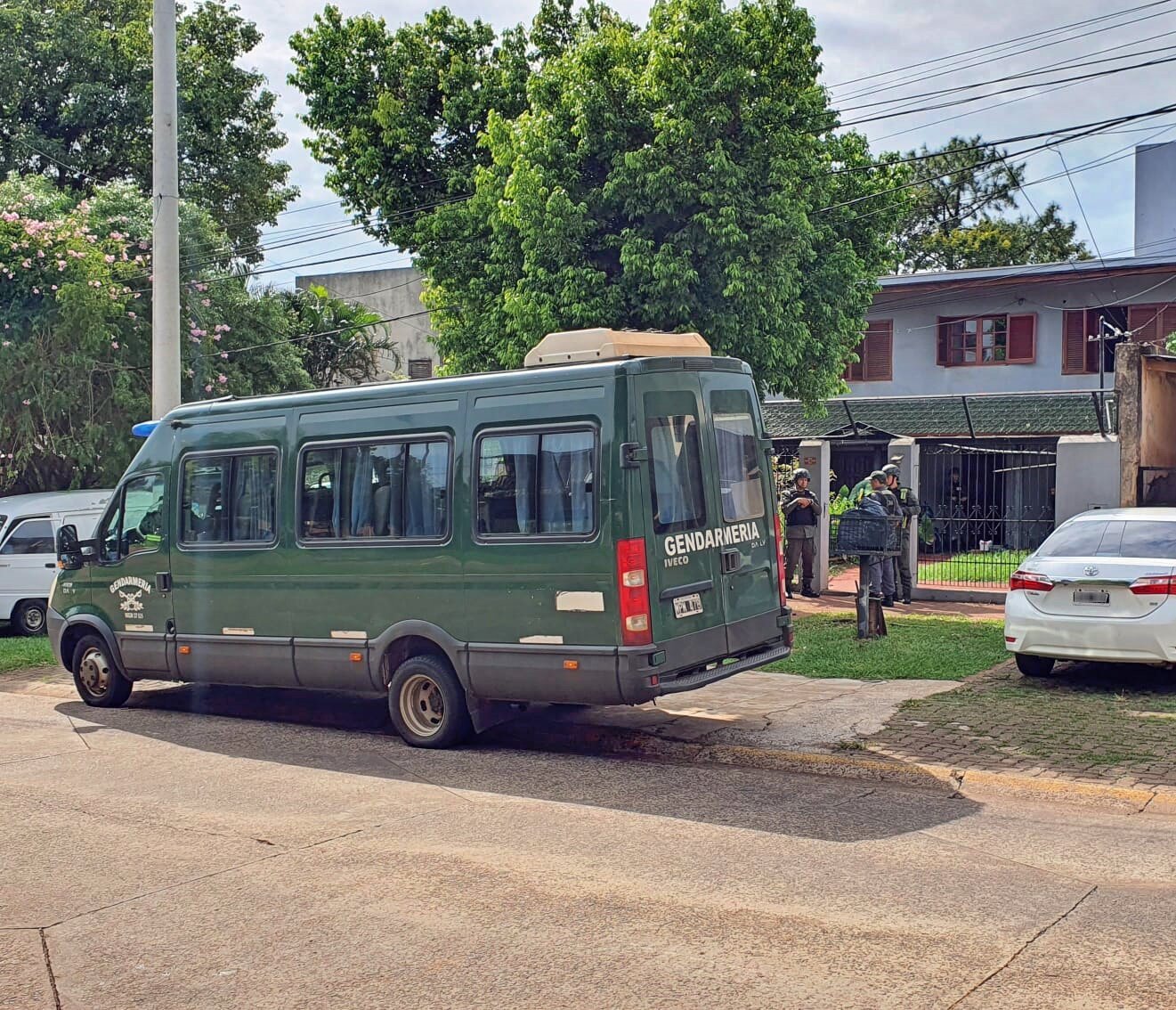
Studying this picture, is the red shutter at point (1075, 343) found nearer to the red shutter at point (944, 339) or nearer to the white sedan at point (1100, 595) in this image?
the red shutter at point (944, 339)

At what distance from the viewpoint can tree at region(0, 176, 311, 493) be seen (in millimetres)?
19391

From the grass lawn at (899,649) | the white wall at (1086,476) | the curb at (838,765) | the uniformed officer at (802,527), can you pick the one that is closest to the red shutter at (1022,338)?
the uniformed officer at (802,527)

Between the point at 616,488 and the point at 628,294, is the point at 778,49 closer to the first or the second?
the point at 628,294

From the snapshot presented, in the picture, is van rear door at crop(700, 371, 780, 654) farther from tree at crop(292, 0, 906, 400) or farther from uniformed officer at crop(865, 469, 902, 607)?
tree at crop(292, 0, 906, 400)

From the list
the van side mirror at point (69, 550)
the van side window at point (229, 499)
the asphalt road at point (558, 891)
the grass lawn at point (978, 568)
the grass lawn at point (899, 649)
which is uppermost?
the van side window at point (229, 499)

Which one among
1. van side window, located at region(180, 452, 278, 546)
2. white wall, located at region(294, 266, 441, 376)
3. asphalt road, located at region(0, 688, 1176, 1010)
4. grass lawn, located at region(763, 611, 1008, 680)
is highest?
white wall, located at region(294, 266, 441, 376)

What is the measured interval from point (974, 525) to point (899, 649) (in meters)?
6.76

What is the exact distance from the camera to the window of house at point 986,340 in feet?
95.9

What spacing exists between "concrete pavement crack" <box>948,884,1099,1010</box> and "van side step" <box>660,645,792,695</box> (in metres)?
3.36

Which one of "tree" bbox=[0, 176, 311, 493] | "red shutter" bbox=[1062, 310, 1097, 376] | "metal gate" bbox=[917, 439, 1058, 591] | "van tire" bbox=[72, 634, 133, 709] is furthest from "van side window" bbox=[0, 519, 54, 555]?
"red shutter" bbox=[1062, 310, 1097, 376]

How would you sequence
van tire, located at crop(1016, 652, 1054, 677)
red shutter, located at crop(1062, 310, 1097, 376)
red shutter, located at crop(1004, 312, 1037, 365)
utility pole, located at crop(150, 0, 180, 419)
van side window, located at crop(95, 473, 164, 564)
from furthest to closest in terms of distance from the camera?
red shutter, located at crop(1004, 312, 1037, 365) < red shutter, located at crop(1062, 310, 1097, 376) < utility pole, located at crop(150, 0, 180, 419) < van side window, located at crop(95, 473, 164, 564) < van tire, located at crop(1016, 652, 1054, 677)

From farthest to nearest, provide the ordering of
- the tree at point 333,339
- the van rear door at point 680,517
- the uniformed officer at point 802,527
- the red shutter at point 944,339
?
1. the tree at point 333,339
2. the red shutter at point 944,339
3. the uniformed officer at point 802,527
4. the van rear door at point 680,517

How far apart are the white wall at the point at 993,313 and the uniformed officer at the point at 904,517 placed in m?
12.2

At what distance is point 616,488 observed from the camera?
8734 mm
